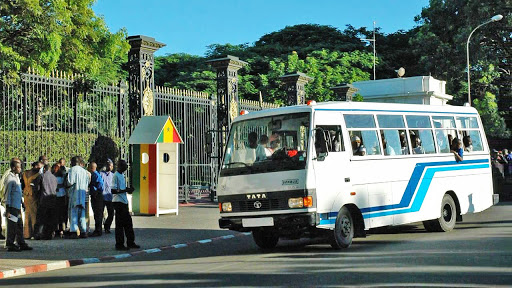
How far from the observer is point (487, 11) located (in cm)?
Answer: 4797

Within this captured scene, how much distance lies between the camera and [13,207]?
42.3 feet

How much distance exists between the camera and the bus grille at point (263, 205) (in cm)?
1194

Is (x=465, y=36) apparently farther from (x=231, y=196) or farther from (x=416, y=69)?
(x=231, y=196)

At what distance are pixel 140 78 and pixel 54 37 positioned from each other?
35.7ft

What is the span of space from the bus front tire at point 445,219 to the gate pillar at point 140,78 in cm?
917

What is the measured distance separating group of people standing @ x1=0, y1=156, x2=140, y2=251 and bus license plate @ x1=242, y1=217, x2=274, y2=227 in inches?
98.7

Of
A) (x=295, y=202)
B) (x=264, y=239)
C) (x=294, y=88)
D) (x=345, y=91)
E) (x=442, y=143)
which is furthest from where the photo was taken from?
(x=345, y=91)

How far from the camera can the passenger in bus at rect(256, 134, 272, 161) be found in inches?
484

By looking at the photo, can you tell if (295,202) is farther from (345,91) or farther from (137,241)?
(345,91)

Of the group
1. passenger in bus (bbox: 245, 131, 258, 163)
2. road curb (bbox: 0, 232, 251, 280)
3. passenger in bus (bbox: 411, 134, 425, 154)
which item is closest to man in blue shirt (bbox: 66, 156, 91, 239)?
road curb (bbox: 0, 232, 251, 280)

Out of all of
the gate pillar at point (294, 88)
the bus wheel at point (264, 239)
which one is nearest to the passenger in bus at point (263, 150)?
the bus wheel at point (264, 239)

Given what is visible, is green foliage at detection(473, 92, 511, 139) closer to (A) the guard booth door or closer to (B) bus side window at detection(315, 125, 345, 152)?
(A) the guard booth door

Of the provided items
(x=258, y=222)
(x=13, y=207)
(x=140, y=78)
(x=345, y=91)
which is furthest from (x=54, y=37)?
(x=258, y=222)

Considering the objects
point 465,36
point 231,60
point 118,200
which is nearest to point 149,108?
point 231,60
